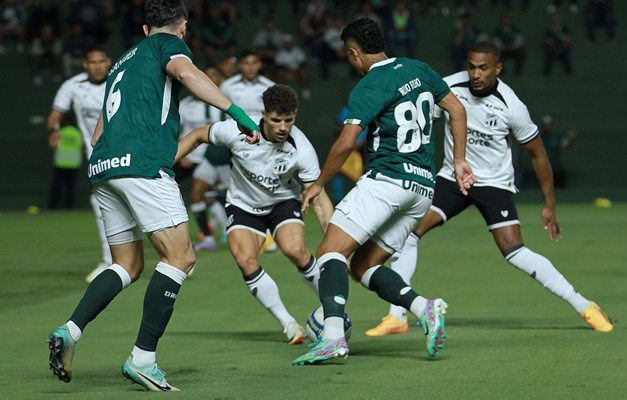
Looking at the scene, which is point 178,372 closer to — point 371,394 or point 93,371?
point 93,371

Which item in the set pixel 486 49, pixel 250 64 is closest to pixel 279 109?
pixel 486 49

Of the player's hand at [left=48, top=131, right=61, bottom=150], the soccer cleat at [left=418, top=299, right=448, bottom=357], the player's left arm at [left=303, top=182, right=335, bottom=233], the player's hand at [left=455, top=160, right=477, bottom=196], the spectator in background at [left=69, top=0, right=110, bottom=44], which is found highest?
the player's hand at [left=455, top=160, right=477, bottom=196]

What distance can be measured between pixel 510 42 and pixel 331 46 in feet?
14.9

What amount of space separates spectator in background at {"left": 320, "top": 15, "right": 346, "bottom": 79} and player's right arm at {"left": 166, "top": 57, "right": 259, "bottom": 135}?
899 inches

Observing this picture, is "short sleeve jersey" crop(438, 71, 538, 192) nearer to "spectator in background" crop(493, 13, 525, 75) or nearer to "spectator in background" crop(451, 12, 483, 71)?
"spectator in background" crop(451, 12, 483, 71)

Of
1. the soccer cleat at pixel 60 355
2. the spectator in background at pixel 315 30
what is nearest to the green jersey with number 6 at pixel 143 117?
the soccer cleat at pixel 60 355

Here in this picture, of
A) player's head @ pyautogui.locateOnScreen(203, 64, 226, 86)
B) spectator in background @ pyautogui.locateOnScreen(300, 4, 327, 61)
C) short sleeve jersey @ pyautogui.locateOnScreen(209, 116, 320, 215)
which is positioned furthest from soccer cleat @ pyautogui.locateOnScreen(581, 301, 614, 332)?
spectator in background @ pyautogui.locateOnScreen(300, 4, 327, 61)

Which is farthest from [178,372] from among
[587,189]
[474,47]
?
[587,189]

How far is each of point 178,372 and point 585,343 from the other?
9.17 ft

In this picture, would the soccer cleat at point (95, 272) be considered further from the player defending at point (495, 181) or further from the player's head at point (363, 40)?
the player's head at point (363, 40)

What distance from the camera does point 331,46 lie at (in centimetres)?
2900

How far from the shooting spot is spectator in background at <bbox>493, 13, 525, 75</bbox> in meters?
28.6

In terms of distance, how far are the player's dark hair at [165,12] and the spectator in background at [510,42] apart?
23.0 m

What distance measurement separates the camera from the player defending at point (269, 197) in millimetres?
7957
